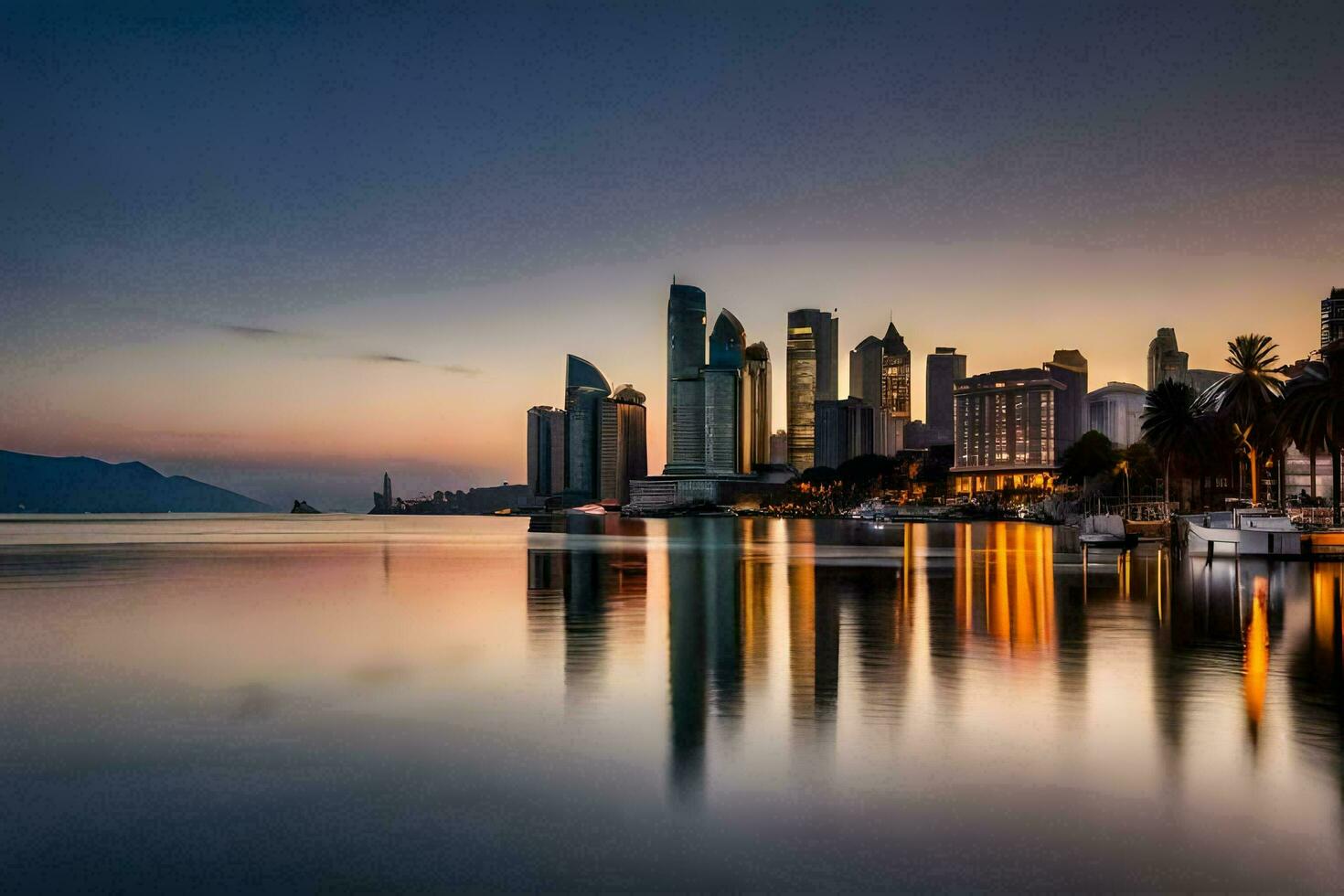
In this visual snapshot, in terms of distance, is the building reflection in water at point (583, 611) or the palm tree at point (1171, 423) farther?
the palm tree at point (1171, 423)

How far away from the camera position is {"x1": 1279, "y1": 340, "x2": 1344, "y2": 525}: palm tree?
2579 inches

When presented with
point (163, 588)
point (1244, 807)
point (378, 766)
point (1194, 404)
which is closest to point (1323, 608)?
point (1244, 807)

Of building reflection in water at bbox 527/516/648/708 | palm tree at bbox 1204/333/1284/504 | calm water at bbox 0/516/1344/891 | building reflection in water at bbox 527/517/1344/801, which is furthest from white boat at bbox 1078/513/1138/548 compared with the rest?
calm water at bbox 0/516/1344/891

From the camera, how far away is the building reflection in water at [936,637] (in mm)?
18016

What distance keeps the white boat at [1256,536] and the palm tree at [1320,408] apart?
552cm

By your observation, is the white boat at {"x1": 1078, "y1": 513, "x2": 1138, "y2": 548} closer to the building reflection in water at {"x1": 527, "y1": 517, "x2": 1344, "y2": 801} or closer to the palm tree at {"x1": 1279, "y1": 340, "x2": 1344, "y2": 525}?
the palm tree at {"x1": 1279, "y1": 340, "x2": 1344, "y2": 525}

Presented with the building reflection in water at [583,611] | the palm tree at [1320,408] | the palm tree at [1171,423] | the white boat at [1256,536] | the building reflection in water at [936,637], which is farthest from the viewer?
the palm tree at [1171,423]

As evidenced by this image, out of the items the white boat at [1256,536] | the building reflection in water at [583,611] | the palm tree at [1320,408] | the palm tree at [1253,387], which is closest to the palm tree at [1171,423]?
the palm tree at [1253,387]

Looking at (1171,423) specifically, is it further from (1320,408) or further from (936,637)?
(936,637)

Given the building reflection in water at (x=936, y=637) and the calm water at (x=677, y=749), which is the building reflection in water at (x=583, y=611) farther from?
the calm water at (x=677, y=749)

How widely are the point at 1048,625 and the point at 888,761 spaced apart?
18509 millimetres

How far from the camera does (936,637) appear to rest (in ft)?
92.6

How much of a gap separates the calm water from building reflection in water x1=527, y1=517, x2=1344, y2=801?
173 millimetres

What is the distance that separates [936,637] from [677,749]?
46.8 ft
